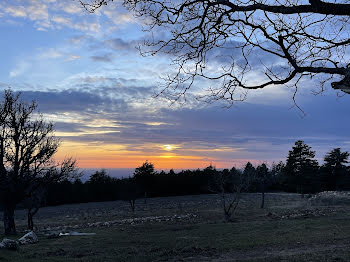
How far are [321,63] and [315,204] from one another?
33.4 metres

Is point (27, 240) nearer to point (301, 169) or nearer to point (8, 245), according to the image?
point (8, 245)

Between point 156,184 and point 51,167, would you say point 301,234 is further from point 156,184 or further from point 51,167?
point 156,184

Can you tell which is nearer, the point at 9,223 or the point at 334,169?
the point at 9,223

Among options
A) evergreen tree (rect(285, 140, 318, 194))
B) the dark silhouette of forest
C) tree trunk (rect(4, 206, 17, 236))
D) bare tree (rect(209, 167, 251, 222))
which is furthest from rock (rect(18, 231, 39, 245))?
evergreen tree (rect(285, 140, 318, 194))

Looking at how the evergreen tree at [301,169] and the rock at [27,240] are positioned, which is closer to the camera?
the rock at [27,240]

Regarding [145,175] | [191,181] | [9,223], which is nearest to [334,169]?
[191,181]

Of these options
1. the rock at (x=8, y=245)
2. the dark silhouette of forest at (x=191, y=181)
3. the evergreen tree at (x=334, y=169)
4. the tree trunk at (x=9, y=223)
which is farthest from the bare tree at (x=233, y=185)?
the evergreen tree at (x=334, y=169)

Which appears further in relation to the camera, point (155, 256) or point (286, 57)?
point (155, 256)

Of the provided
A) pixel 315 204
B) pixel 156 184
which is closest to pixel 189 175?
pixel 156 184

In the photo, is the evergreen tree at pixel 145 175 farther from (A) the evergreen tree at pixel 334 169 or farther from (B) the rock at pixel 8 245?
(B) the rock at pixel 8 245

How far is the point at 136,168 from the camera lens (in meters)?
60.8

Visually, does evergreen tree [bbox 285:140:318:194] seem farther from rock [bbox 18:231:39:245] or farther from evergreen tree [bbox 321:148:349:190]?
rock [bbox 18:231:39:245]

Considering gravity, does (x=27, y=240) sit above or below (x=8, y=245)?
below

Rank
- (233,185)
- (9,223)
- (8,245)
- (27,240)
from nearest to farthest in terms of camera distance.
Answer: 1. (8,245)
2. (27,240)
3. (9,223)
4. (233,185)
